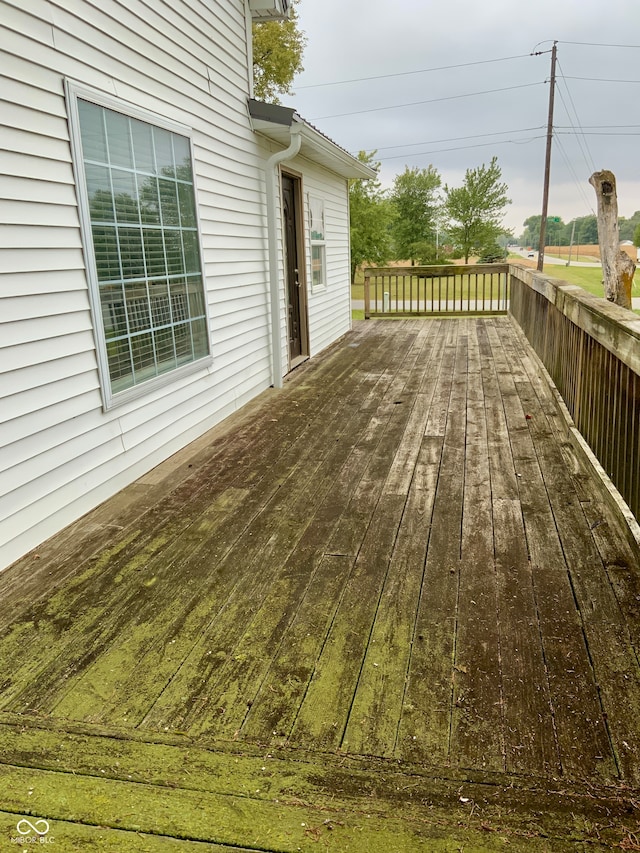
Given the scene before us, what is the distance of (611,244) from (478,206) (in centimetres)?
2497

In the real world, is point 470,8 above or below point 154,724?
above

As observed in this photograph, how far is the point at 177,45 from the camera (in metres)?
3.88

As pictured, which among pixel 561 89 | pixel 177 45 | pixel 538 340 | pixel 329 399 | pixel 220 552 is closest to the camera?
pixel 220 552

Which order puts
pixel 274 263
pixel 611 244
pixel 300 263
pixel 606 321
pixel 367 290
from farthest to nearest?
pixel 367 290, pixel 300 263, pixel 611 244, pixel 274 263, pixel 606 321

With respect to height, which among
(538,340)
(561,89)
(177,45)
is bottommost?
(538,340)

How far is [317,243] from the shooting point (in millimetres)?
7695

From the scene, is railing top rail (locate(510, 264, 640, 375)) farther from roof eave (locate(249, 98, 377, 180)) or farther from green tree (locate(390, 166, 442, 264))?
green tree (locate(390, 166, 442, 264))

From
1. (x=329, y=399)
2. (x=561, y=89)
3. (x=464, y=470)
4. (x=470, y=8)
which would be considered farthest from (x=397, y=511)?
(x=470, y=8)

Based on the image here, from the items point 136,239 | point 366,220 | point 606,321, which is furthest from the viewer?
point 366,220

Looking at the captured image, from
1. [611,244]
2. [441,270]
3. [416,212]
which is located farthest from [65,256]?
[416,212]

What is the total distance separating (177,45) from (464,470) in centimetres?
330

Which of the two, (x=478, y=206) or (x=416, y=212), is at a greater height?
(x=416, y=212)

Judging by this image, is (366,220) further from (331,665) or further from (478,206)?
(331,665)

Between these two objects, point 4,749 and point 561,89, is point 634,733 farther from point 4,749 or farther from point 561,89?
point 561,89
